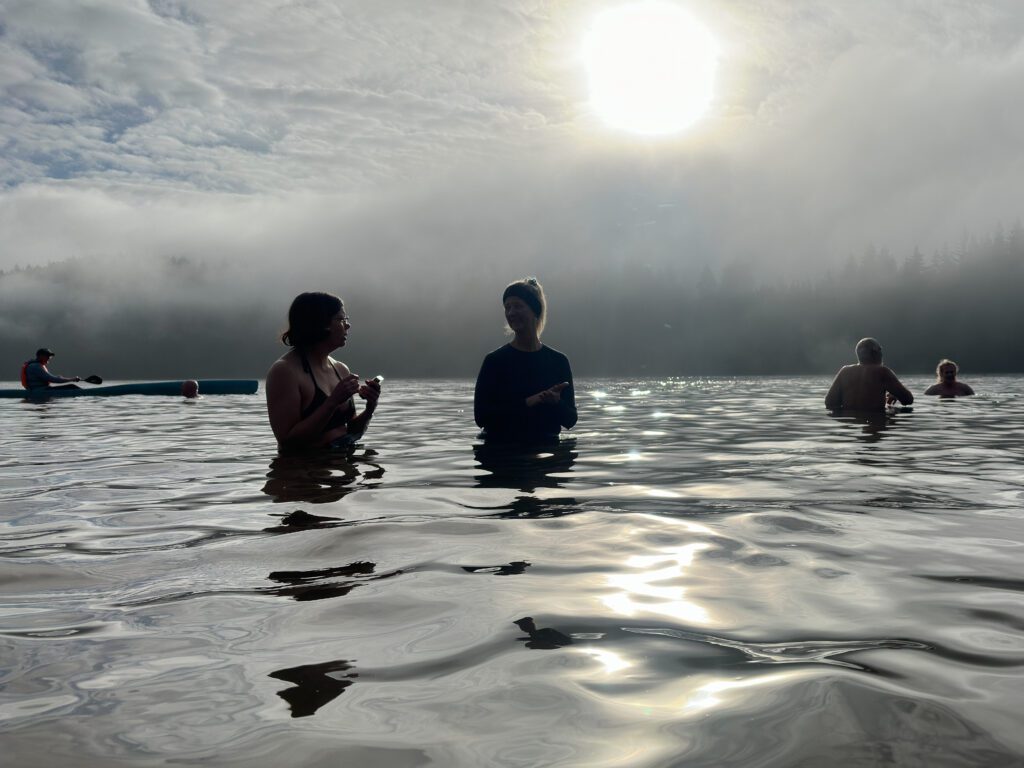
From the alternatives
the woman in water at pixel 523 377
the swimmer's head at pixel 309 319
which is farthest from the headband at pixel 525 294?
the swimmer's head at pixel 309 319

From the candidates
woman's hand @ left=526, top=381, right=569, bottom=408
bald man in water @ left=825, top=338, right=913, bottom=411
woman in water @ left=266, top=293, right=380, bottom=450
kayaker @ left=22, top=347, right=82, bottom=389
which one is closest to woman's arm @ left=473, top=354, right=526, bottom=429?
woman's hand @ left=526, top=381, right=569, bottom=408

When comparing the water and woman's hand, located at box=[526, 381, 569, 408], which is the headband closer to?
woman's hand, located at box=[526, 381, 569, 408]

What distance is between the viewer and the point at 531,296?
7.15 m

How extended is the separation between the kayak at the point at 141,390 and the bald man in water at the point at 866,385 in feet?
78.7

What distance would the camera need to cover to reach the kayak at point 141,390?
24.4 m

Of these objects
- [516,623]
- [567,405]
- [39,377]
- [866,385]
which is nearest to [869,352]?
[866,385]

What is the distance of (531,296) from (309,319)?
6.98 feet

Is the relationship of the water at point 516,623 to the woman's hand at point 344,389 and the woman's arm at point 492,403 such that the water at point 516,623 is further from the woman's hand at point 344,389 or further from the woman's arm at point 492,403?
the woman's arm at point 492,403

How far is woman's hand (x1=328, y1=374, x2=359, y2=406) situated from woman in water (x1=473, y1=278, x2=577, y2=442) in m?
1.41

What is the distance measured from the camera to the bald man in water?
12.0 meters

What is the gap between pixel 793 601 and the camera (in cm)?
278

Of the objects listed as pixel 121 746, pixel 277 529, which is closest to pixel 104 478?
pixel 277 529

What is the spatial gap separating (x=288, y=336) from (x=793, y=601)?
5025 mm

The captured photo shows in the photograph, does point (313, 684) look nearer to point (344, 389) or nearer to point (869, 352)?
point (344, 389)
